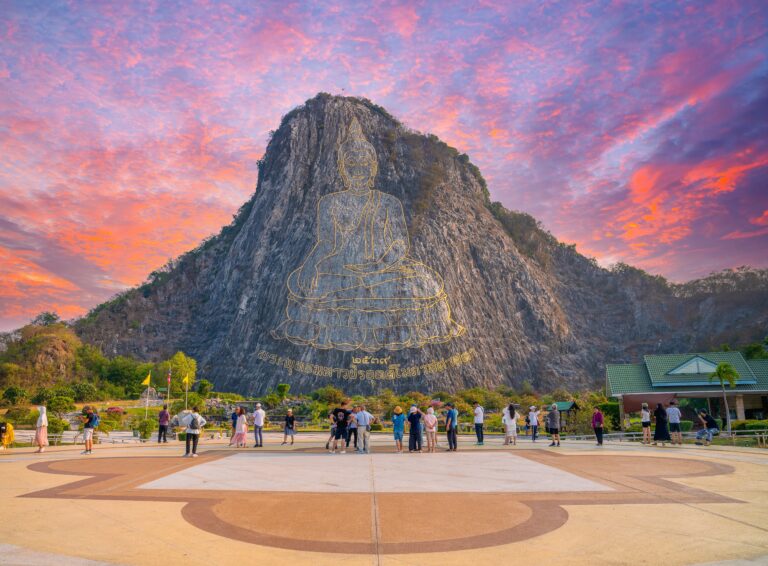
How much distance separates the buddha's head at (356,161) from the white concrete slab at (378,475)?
156 ft

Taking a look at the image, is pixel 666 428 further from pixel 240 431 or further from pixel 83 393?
pixel 83 393

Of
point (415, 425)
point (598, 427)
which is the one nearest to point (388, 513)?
point (415, 425)

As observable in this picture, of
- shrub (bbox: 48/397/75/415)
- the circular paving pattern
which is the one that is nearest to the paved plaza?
the circular paving pattern

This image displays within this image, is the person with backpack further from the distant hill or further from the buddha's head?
the distant hill

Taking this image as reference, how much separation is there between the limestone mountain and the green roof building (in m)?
29.9

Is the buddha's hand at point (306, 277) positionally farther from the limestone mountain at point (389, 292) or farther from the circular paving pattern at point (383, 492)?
the circular paving pattern at point (383, 492)

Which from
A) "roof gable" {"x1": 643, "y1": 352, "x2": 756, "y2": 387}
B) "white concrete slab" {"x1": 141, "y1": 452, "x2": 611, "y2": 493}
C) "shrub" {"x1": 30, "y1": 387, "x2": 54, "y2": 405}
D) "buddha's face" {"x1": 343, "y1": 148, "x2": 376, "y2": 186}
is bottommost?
"white concrete slab" {"x1": 141, "y1": 452, "x2": 611, "y2": 493}

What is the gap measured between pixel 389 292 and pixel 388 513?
61.1 m

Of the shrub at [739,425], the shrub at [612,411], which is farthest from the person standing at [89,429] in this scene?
the shrub at [612,411]

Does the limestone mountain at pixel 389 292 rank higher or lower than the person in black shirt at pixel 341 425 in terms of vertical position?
higher

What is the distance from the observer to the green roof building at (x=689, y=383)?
119 ft

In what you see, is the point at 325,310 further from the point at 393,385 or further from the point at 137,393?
the point at 137,393

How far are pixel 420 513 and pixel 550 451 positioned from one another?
38.4ft

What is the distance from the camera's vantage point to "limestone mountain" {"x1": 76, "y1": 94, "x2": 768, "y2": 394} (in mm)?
67938
